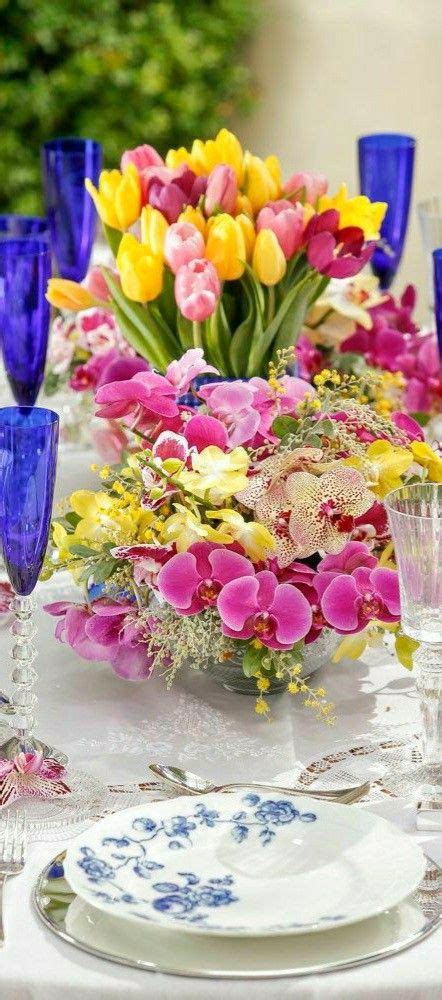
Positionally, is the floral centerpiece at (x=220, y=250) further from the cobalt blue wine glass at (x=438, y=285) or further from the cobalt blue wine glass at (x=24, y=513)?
the cobalt blue wine glass at (x=24, y=513)

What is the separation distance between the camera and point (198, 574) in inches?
47.2

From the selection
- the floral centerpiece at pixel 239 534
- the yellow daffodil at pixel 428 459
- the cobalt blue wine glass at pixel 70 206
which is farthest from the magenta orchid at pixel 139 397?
the cobalt blue wine glass at pixel 70 206

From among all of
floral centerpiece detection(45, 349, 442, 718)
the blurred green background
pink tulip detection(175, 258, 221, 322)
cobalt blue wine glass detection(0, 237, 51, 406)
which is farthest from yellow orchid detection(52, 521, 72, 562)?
the blurred green background

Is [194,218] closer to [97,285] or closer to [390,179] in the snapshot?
[97,285]

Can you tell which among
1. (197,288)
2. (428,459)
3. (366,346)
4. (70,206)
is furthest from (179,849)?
(70,206)

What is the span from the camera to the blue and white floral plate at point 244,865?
36.2 inches

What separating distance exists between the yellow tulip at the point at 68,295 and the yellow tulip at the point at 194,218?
18 cm

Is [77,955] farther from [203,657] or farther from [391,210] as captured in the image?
[391,210]

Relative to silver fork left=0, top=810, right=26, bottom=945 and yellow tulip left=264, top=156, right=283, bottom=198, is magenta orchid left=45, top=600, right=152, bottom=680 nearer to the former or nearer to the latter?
→ silver fork left=0, top=810, right=26, bottom=945

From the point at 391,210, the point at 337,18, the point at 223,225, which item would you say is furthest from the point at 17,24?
the point at 223,225

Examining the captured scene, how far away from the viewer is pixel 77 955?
897 millimetres

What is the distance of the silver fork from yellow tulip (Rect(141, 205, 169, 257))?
688mm

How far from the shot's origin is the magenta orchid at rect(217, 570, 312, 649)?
1.19 m

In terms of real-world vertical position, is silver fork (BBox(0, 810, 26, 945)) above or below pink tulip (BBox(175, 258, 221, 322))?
below
